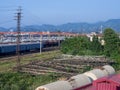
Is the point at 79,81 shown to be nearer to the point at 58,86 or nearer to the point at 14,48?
the point at 58,86

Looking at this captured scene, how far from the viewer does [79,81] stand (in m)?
17.2

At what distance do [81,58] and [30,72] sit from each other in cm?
1207

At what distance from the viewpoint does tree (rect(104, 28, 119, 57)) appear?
4595 centimetres

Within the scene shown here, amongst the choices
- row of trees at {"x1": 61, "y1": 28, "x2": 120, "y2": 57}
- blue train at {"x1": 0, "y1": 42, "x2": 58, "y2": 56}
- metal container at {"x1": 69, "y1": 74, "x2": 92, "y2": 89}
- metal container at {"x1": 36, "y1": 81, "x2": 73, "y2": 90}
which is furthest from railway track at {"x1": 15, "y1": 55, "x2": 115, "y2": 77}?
blue train at {"x1": 0, "y1": 42, "x2": 58, "y2": 56}

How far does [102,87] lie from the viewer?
50.9 ft

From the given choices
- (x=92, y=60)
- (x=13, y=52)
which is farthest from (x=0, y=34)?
(x=92, y=60)

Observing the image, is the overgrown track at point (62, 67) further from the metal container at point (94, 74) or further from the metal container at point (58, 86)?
the metal container at point (58, 86)

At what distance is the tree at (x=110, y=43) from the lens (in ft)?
151

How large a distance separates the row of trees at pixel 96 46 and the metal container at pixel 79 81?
26.1 m

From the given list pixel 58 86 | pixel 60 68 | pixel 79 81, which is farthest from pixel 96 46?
pixel 58 86

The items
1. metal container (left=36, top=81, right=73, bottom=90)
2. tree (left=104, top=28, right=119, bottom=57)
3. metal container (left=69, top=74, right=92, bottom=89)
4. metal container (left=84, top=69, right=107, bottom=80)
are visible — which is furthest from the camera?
tree (left=104, top=28, right=119, bottom=57)

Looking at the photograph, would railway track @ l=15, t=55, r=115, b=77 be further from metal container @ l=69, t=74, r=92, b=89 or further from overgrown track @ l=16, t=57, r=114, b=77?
metal container @ l=69, t=74, r=92, b=89

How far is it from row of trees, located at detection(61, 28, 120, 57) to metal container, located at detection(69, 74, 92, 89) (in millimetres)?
26144

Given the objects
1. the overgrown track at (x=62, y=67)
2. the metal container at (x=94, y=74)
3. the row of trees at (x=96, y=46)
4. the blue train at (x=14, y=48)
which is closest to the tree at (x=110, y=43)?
the row of trees at (x=96, y=46)
